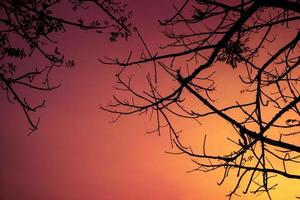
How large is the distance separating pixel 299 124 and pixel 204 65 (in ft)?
3.65

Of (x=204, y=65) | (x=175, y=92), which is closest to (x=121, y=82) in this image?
(x=175, y=92)

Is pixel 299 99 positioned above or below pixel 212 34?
below

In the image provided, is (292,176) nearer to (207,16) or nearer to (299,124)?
(299,124)

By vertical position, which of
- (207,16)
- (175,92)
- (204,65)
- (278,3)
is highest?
(207,16)

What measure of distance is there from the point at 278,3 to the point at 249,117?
1.07 metres

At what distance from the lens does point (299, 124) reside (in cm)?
344

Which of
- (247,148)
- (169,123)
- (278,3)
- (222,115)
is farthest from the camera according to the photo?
(169,123)

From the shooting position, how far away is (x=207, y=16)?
167 inches

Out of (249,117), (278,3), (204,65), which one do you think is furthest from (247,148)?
(278,3)

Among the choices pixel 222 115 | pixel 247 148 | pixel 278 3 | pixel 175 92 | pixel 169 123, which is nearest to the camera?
pixel 222 115

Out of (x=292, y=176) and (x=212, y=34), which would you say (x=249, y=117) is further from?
(x=212, y=34)

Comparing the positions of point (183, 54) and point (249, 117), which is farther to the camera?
point (183, 54)

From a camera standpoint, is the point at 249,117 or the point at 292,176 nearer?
the point at 292,176

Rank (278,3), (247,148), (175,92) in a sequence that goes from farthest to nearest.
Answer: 1. (175,92)
2. (278,3)
3. (247,148)
